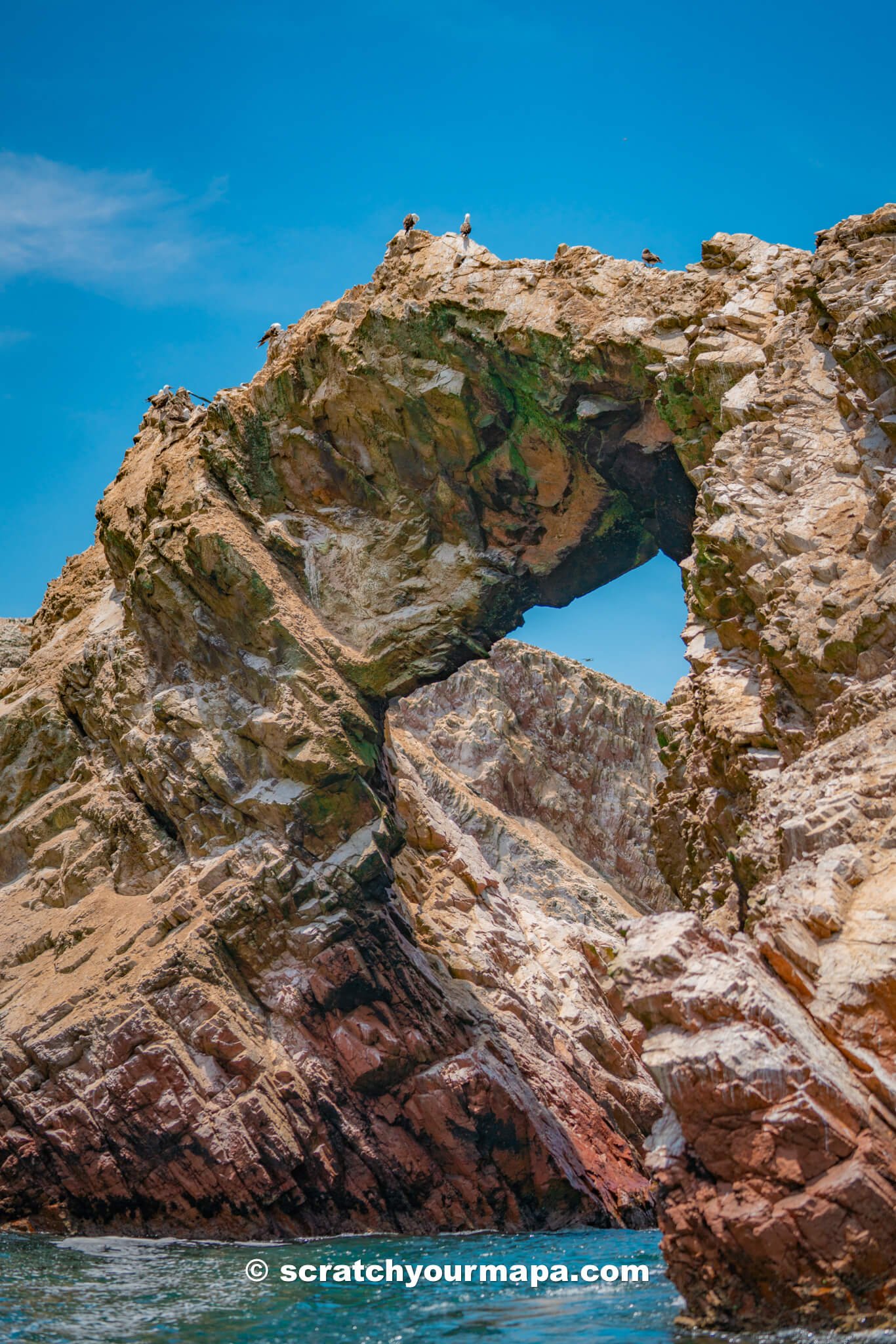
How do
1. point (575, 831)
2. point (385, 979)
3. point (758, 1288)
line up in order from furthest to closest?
point (575, 831)
point (385, 979)
point (758, 1288)

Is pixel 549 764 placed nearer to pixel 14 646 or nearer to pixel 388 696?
pixel 14 646

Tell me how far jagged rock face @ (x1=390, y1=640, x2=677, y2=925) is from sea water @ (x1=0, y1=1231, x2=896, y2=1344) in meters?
26.3

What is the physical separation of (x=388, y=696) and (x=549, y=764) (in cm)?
2916

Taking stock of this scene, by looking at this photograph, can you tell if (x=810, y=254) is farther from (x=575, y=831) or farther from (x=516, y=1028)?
(x=575, y=831)

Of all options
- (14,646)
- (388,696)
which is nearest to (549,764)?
(14,646)

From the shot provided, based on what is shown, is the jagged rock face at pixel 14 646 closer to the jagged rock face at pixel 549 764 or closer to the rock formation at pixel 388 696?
the rock formation at pixel 388 696

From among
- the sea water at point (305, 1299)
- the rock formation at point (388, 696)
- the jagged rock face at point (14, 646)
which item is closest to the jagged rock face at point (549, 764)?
the jagged rock face at point (14, 646)

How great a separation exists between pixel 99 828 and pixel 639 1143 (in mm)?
15131

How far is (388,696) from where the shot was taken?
25.9 metres

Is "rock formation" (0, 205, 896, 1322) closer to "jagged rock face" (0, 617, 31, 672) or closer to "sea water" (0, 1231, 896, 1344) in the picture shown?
"sea water" (0, 1231, 896, 1344)

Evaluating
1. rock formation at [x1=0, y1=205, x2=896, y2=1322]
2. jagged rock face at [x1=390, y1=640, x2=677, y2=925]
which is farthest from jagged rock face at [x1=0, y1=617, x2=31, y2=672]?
jagged rock face at [x1=390, y1=640, x2=677, y2=925]

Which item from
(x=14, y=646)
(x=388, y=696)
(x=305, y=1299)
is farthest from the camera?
(x=14, y=646)

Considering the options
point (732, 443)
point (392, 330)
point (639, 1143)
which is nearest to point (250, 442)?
point (392, 330)

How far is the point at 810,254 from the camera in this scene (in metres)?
20.8
